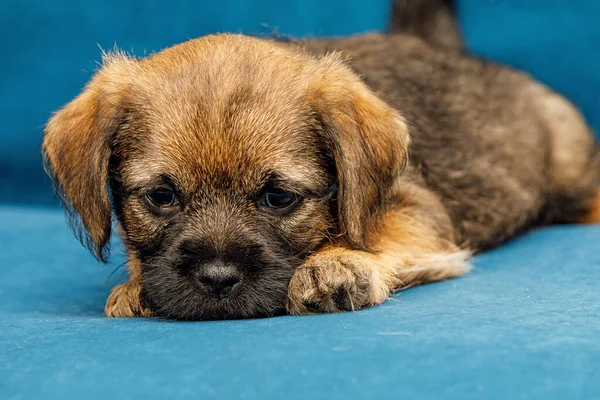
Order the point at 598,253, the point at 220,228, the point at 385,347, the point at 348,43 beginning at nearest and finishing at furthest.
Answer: the point at 385,347, the point at 220,228, the point at 598,253, the point at 348,43

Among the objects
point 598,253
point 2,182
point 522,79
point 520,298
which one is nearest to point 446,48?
point 522,79

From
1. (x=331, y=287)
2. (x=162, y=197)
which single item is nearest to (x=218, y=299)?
(x=331, y=287)

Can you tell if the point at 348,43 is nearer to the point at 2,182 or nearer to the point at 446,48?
the point at 446,48

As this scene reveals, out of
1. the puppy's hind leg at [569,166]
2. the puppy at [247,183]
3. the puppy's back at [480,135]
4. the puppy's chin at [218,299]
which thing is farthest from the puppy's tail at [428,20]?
the puppy's chin at [218,299]

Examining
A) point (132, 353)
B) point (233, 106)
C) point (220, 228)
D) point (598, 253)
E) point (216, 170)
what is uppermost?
point (233, 106)

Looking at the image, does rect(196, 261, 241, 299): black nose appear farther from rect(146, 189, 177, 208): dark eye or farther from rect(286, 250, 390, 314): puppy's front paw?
rect(146, 189, 177, 208): dark eye

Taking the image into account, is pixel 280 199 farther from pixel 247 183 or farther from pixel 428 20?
pixel 428 20
